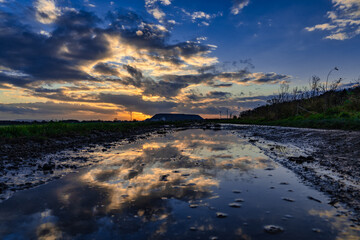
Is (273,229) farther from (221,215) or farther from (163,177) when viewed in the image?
(163,177)

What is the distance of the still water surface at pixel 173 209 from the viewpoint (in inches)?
113

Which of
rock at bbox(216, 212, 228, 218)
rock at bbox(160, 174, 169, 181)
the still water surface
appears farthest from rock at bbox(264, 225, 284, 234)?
rock at bbox(160, 174, 169, 181)

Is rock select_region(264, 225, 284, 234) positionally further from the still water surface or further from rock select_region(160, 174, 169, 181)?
rock select_region(160, 174, 169, 181)

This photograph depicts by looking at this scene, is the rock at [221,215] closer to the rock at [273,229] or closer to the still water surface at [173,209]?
the still water surface at [173,209]

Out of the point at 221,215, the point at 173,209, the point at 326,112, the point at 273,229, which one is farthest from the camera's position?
the point at 326,112

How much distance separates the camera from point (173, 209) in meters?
3.66

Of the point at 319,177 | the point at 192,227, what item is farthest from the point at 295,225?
the point at 319,177

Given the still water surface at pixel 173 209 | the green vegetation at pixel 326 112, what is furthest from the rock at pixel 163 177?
the green vegetation at pixel 326 112

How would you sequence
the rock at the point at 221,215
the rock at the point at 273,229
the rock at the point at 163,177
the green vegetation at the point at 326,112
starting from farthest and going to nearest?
the green vegetation at the point at 326,112
the rock at the point at 163,177
the rock at the point at 221,215
the rock at the point at 273,229

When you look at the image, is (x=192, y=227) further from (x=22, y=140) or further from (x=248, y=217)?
(x=22, y=140)

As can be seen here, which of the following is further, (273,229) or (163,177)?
(163,177)

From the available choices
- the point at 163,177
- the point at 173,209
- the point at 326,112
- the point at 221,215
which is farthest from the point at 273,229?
the point at 326,112

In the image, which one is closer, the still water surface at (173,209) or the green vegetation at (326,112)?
the still water surface at (173,209)

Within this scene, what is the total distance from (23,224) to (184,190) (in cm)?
305
